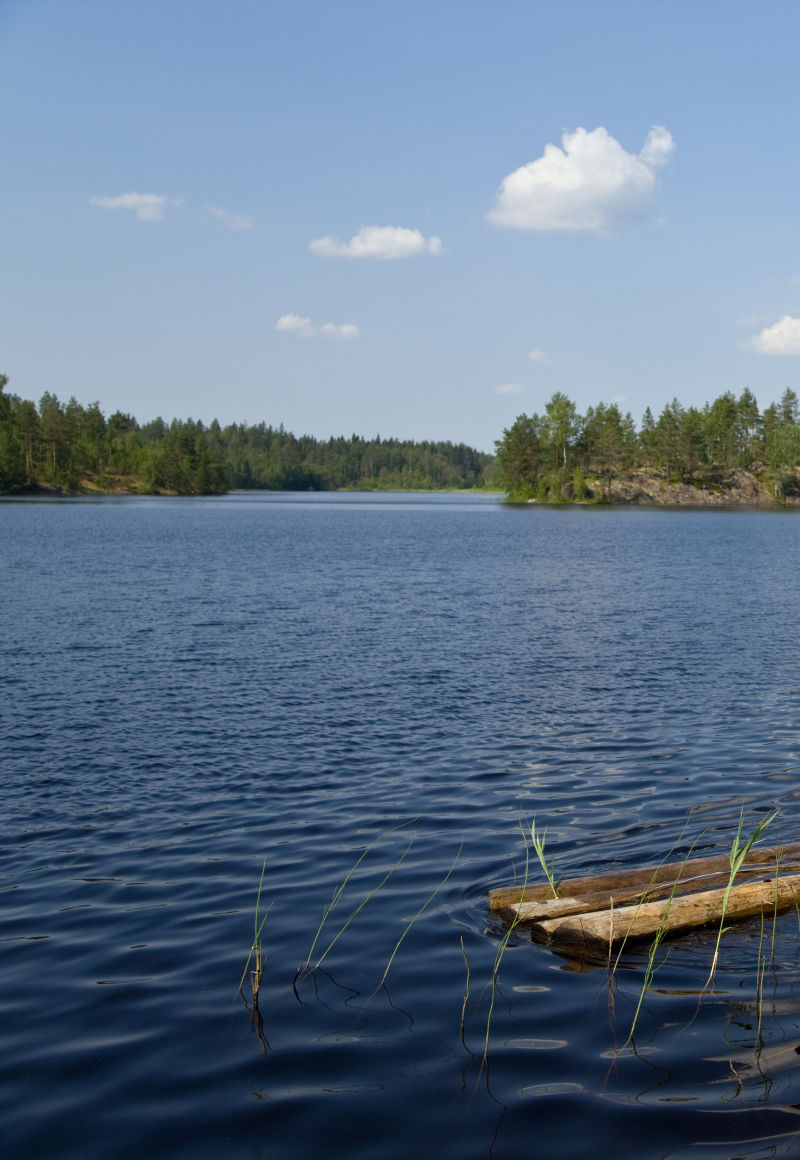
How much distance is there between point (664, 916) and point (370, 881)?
4.23 metres

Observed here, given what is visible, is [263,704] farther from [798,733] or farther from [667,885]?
[667,885]

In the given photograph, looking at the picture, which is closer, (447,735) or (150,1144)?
(150,1144)

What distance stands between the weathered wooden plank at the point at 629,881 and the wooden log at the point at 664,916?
36cm

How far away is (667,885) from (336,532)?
3768 inches

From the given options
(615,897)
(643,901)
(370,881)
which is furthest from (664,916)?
(370,881)

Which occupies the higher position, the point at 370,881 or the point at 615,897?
the point at 615,897

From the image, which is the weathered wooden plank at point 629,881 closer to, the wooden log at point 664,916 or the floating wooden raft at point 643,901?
the floating wooden raft at point 643,901

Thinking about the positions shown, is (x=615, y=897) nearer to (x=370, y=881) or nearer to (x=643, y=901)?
(x=643, y=901)

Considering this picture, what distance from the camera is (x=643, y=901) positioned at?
982 cm

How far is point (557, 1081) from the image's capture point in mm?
7555

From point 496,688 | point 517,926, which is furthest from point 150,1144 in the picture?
point 496,688

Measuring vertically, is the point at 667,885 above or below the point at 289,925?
above

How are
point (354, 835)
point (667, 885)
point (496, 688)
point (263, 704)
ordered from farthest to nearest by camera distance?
point (496, 688)
point (263, 704)
point (354, 835)
point (667, 885)

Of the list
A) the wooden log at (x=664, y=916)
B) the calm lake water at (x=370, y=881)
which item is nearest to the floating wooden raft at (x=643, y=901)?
the wooden log at (x=664, y=916)
